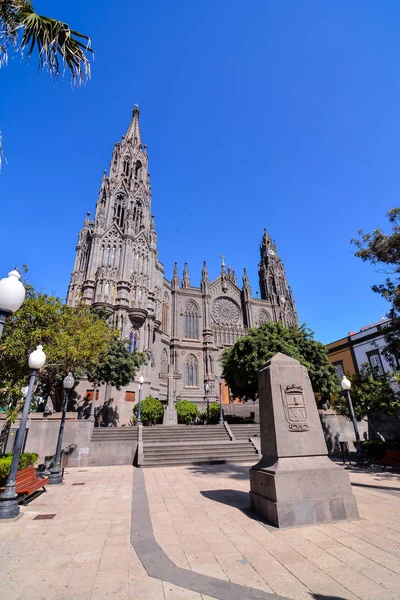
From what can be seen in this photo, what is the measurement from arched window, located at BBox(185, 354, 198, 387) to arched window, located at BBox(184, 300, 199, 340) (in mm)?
3318

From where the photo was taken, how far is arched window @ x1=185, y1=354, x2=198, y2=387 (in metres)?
40.6

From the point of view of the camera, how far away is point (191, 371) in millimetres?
41219

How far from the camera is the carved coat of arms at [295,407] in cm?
567

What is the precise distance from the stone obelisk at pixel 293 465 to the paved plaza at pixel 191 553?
10.6 inches

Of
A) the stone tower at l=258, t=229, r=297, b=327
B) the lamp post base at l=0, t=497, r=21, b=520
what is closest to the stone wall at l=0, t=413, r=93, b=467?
the lamp post base at l=0, t=497, r=21, b=520

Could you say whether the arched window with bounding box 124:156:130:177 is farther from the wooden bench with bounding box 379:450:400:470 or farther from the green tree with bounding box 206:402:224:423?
the wooden bench with bounding box 379:450:400:470

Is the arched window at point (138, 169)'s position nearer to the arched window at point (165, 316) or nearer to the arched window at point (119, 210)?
the arched window at point (119, 210)

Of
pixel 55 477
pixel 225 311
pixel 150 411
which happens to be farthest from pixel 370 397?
pixel 225 311

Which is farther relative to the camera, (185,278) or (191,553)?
Answer: (185,278)

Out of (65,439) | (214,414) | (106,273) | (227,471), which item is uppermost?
(106,273)

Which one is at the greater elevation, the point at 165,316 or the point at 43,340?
the point at 165,316

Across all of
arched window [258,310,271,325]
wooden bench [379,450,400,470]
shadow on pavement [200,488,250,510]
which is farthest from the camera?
arched window [258,310,271,325]

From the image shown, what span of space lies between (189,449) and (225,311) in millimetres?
34147

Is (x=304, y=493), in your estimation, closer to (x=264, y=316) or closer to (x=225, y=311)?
(x=225, y=311)
